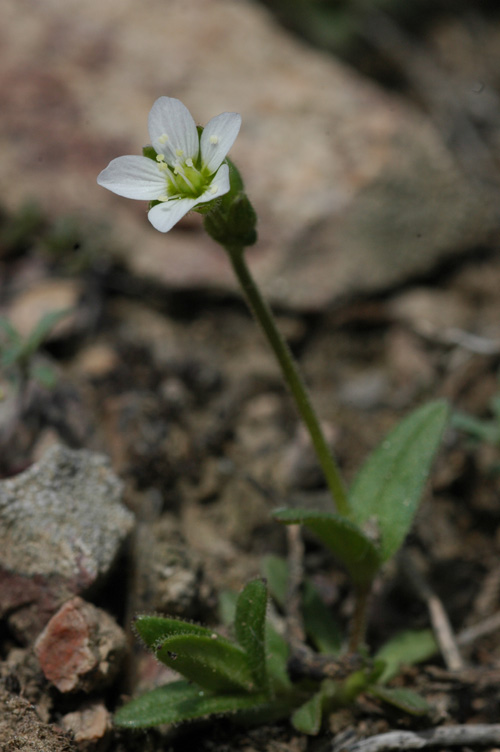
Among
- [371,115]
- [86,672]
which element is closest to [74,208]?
[371,115]

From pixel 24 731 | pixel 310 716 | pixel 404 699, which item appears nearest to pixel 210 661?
pixel 310 716

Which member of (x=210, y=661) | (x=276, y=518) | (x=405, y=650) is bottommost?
(x=405, y=650)

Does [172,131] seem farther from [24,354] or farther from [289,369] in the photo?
[24,354]

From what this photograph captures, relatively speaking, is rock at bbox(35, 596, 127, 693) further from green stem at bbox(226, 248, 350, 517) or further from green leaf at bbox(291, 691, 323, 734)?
green stem at bbox(226, 248, 350, 517)

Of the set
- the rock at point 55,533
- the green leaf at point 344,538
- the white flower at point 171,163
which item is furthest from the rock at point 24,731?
the white flower at point 171,163

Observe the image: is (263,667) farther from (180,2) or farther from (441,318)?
(180,2)

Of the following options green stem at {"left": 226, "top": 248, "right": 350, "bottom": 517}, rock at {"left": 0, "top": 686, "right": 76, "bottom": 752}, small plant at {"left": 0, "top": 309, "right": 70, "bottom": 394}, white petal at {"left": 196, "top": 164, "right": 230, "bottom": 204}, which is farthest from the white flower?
rock at {"left": 0, "top": 686, "right": 76, "bottom": 752}
